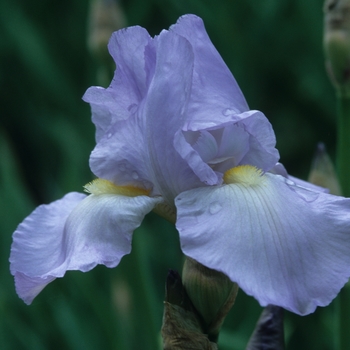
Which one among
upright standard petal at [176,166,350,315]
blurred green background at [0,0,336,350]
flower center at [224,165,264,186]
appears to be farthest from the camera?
blurred green background at [0,0,336,350]

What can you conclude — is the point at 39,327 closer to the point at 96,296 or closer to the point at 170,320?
the point at 96,296

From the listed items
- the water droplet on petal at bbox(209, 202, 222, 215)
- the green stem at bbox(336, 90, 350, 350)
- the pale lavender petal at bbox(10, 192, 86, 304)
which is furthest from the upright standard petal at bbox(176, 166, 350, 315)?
the green stem at bbox(336, 90, 350, 350)

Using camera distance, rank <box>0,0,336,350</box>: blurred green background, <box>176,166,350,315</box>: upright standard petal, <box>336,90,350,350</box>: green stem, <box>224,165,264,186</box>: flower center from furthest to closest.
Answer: <box>0,0,336,350</box>: blurred green background → <box>336,90,350,350</box>: green stem → <box>224,165,264,186</box>: flower center → <box>176,166,350,315</box>: upright standard petal

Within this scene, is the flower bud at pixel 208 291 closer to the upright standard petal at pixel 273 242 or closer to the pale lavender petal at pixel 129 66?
the upright standard petal at pixel 273 242

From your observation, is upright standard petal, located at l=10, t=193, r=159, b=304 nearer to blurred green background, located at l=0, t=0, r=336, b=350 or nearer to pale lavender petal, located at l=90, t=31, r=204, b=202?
pale lavender petal, located at l=90, t=31, r=204, b=202

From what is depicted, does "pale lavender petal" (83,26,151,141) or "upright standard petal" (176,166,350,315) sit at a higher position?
"pale lavender petal" (83,26,151,141)

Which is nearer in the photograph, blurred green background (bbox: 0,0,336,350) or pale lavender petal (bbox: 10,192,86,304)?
pale lavender petal (bbox: 10,192,86,304)

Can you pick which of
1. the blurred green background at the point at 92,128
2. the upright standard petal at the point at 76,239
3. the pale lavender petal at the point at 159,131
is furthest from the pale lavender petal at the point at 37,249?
the blurred green background at the point at 92,128

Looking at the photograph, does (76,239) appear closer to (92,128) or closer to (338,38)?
(338,38)
